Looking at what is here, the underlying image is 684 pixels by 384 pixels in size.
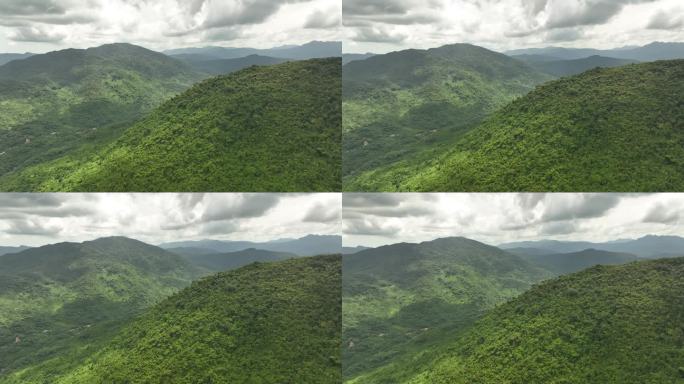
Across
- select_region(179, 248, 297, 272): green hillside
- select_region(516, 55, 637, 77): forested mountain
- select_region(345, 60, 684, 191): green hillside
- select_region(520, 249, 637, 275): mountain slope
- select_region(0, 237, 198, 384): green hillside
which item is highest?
select_region(516, 55, 637, 77): forested mountain

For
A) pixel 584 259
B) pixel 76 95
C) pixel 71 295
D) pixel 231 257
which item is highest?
pixel 76 95

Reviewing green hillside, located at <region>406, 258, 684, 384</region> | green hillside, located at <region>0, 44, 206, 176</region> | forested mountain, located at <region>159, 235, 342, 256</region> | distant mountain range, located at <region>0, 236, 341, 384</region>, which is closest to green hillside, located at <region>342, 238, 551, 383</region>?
forested mountain, located at <region>159, 235, 342, 256</region>

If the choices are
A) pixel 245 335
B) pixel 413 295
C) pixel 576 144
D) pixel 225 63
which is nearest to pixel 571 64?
pixel 576 144

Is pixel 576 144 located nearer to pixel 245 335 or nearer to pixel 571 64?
pixel 571 64

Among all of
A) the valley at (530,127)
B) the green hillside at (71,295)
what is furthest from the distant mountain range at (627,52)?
the green hillside at (71,295)

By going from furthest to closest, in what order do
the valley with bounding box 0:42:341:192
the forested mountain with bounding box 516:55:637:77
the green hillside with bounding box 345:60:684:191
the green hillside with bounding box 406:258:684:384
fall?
the forested mountain with bounding box 516:55:637:77 → the green hillside with bounding box 406:258:684:384 → the valley with bounding box 0:42:341:192 → the green hillside with bounding box 345:60:684:191

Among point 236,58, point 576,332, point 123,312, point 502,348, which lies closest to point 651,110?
point 576,332

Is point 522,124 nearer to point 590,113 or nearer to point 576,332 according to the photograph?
point 590,113

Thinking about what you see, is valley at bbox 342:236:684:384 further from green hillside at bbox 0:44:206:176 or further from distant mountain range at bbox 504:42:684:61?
green hillside at bbox 0:44:206:176
